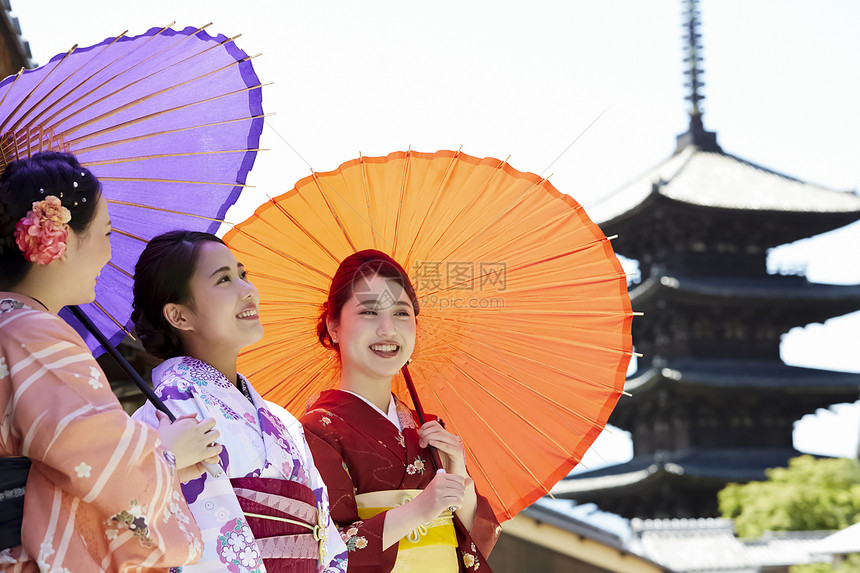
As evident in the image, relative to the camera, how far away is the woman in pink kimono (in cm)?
188

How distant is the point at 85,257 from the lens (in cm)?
219

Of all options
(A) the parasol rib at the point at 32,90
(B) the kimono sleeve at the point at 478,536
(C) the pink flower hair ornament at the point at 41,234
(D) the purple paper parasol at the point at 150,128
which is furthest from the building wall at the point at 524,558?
(C) the pink flower hair ornament at the point at 41,234

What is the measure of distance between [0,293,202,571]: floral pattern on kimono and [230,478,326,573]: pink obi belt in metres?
0.44

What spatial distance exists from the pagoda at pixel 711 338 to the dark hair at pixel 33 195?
2022 cm

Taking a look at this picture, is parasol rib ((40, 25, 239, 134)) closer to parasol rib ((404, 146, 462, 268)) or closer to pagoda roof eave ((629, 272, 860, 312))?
parasol rib ((404, 146, 462, 268))

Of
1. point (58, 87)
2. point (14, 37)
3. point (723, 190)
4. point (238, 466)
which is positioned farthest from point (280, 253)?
point (723, 190)

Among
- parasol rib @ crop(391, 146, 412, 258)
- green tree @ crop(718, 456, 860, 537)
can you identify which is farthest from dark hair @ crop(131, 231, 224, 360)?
green tree @ crop(718, 456, 860, 537)

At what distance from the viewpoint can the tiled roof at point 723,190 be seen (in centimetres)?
2294

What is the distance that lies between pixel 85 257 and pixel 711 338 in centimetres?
2232

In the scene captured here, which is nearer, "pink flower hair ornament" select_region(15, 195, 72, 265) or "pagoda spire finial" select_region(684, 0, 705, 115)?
"pink flower hair ornament" select_region(15, 195, 72, 265)

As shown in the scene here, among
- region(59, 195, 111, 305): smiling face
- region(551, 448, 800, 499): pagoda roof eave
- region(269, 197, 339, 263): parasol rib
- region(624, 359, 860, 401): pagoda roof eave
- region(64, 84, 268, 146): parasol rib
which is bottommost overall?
region(551, 448, 800, 499): pagoda roof eave

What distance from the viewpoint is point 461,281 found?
3473 mm

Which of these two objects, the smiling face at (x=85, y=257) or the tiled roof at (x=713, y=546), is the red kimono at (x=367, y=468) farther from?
the tiled roof at (x=713, y=546)

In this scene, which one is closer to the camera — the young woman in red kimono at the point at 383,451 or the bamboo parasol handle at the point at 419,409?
the young woman in red kimono at the point at 383,451
